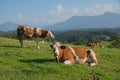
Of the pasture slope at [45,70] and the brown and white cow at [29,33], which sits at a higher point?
the brown and white cow at [29,33]

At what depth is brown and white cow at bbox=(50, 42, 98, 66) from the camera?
18.1m

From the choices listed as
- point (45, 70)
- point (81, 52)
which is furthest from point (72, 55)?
point (45, 70)

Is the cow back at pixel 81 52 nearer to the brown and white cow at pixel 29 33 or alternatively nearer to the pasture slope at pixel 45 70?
the pasture slope at pixel 45 70

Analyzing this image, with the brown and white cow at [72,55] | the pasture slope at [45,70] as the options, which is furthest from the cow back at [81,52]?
the pasture slope at [45,70]

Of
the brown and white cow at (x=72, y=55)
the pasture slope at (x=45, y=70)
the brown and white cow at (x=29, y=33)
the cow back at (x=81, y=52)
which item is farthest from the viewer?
the brown and white cow at (x=29, y=33)

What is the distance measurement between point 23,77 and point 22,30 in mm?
13830

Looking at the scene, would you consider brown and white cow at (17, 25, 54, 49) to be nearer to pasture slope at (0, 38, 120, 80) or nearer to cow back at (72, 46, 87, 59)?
pasture slope at (0, 38, 120, 80)

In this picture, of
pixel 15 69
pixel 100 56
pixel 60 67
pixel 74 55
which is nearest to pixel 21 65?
pixel 15 69

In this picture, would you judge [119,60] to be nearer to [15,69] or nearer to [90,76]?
[90,76]

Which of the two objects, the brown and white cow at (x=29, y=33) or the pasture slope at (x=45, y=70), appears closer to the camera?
the pasture slope at (x=45, y=70)

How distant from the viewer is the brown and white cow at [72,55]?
1814 cm

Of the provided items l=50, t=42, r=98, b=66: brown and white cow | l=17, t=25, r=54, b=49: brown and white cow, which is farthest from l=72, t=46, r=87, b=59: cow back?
l=17, t=25, r=54, b=49: brown and white cow

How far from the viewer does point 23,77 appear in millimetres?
13875

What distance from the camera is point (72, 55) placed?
18547 millimetres
